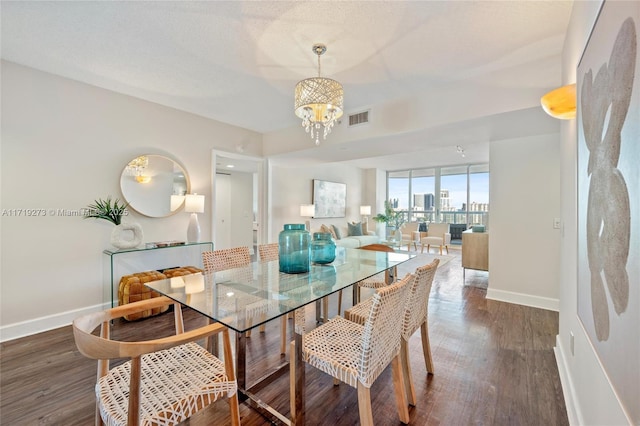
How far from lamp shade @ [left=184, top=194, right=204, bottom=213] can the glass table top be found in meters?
1.66

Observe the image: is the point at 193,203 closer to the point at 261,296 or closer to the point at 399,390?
the point at 261,296

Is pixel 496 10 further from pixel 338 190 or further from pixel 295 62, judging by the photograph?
pixel 338 190

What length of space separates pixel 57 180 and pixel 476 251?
18.5ft

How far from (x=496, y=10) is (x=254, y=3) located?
65.6 inches

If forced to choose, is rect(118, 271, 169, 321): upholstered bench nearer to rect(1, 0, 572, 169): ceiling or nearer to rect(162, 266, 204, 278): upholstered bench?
rect(162, 266, 204, 278): upholstered bench

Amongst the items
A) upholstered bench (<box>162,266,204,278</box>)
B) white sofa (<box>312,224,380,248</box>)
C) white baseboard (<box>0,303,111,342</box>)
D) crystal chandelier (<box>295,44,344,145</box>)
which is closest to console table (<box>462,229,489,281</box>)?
white sofa (<box>312,224,380,248</box>)

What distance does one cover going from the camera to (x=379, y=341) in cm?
132

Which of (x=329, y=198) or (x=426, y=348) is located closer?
(x=426, y=348)

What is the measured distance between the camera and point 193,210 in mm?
3596

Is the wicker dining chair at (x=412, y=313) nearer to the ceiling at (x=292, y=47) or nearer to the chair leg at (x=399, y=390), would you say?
the chair leg at (x=399, y=390)

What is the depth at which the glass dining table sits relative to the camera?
1.39 metres

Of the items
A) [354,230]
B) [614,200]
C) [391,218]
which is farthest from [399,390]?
[391,218]

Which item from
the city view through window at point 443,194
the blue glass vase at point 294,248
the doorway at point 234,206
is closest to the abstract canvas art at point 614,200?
the blue glass vase at point 294,248

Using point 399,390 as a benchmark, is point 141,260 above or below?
above
